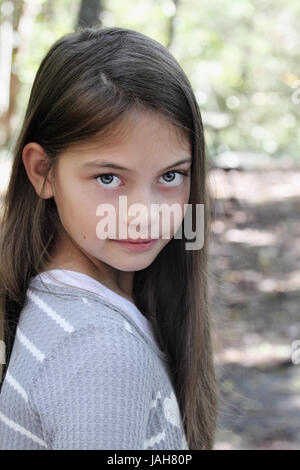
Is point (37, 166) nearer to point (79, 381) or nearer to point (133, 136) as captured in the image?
point (133, 136)

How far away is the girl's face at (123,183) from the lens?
4.08 ft

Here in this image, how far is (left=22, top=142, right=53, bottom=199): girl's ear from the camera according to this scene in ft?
4.54

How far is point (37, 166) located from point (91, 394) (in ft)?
1.84

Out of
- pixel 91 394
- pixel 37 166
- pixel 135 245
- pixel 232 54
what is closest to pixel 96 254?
pixel 135 245

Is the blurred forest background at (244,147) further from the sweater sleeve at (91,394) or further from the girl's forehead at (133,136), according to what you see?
the sweater sleeve at (91,394)

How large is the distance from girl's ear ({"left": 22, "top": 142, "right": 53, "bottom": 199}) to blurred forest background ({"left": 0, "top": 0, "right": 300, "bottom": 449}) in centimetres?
157

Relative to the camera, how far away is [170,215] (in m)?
1.35

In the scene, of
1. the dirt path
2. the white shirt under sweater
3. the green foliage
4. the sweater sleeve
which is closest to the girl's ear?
the white shirt under sweater

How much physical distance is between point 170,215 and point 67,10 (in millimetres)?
7078

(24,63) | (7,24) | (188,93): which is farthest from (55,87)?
(7,24)

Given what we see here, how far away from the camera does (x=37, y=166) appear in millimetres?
1409

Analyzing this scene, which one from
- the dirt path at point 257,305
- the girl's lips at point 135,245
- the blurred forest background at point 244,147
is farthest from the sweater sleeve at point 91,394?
the blurred forest background at point 244,147

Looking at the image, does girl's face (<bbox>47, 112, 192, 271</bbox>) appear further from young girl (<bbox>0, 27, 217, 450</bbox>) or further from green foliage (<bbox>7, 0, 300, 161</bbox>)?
green foliage (<bbox>7, 0, 300, 161</bbox>)

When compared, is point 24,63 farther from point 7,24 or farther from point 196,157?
point 196,157
